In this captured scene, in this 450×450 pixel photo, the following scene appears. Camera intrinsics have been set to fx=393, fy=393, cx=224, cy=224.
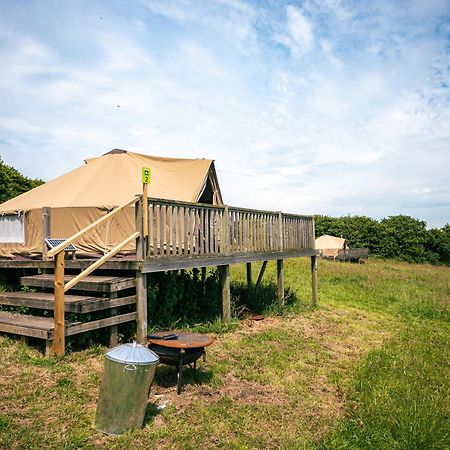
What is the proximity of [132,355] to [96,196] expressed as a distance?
6835mm

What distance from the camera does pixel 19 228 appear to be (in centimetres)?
1020

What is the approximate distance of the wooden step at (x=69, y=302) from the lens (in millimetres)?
5965

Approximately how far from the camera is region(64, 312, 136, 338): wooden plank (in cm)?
588

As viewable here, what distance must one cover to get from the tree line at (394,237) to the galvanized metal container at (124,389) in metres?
36.9

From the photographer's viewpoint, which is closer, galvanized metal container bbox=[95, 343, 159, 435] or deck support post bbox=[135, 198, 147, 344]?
galvanized metal container bbox=[95, 343, 159, 435]

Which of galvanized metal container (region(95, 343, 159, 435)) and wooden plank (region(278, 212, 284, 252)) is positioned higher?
wooden plank (region(278, 212, 284, 252))

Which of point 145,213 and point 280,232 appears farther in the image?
point 280,232

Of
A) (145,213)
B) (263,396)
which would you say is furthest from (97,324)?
(263,396)

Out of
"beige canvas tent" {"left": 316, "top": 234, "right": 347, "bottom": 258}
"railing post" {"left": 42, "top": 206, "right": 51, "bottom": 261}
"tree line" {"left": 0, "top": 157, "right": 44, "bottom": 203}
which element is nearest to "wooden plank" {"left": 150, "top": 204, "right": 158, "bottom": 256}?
"railing post" {"left": 42, "top": 206, "right": 51, "bottom": 261}

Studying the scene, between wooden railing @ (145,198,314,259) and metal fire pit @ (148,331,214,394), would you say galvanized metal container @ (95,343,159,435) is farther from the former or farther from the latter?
wooden railing @ (145,198,314,259)

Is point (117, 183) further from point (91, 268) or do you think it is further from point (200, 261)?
point (91, 268)

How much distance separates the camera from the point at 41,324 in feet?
20.0

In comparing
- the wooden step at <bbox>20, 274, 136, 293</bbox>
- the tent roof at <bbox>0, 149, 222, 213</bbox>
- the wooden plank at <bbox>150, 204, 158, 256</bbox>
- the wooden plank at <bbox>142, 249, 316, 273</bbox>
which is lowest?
the wooden step at <bbox>20, 274, 136, 293</bbox>

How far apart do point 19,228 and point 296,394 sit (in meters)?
8.17
